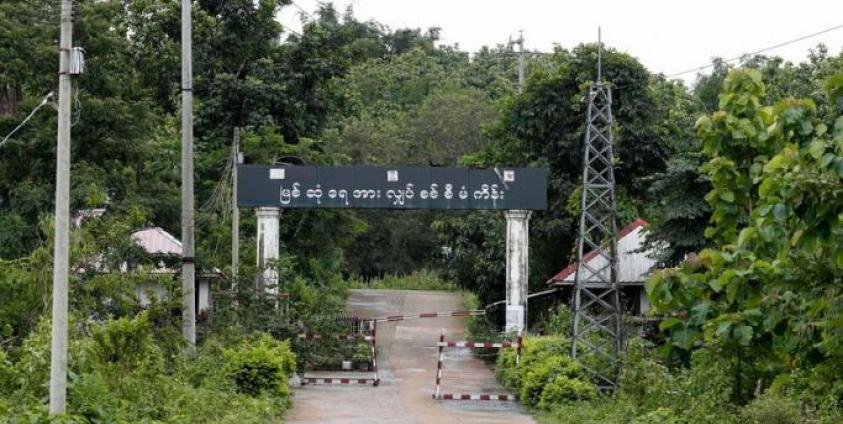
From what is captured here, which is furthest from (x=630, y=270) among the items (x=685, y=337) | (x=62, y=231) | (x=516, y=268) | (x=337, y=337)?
(x=685, y=337)

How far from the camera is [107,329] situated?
17.6 metres

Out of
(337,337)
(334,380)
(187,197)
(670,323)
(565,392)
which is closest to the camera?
(670,323)

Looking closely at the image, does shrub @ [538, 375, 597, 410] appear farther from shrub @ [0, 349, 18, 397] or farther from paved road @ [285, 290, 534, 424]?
shrub @ [0, 349, 18, 397]

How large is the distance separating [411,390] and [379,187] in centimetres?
494

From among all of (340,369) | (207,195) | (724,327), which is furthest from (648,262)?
(724,327)

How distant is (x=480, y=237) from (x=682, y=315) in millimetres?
25262

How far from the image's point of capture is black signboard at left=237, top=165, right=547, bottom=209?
2878cm

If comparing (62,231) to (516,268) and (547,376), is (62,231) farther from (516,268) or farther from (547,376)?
(516,268)

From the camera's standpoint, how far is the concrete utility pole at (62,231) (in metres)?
13.6

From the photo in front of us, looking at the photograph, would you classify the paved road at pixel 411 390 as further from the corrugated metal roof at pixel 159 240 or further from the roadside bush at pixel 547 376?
the corrugated metal roof at pixel 159 240

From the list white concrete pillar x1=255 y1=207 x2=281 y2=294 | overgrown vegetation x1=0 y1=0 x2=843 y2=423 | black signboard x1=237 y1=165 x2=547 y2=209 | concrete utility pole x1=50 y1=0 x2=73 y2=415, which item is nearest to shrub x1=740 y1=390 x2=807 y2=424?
overgrown vegetation x1=0 y1=0 x2=843 y2=423

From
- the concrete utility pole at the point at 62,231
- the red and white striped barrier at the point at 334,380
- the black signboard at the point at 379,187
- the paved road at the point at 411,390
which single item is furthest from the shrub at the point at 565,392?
the concrete utility pole at the point at 62,231

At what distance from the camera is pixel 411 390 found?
26375mm

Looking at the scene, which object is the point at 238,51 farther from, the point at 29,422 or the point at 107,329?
the point at 29,422
